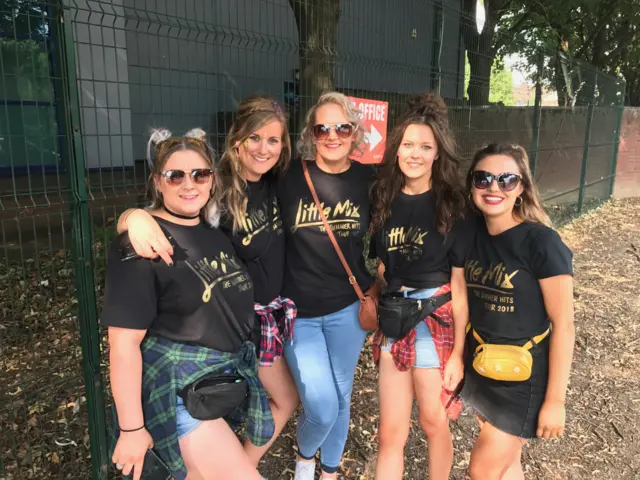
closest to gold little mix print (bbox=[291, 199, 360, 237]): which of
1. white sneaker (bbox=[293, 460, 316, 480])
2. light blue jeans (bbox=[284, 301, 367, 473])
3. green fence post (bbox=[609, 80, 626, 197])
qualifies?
light blue jeans (bbox=[284, 301, 367, 473])

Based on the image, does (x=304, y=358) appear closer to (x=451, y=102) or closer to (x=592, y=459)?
(x=592, y=459)

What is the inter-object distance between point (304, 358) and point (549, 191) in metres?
8.10

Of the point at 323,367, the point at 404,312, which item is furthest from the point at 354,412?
the point at 404,312

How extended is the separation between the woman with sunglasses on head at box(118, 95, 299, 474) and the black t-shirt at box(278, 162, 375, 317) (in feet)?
0.17

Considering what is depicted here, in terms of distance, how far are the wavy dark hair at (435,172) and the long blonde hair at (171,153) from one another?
807mm

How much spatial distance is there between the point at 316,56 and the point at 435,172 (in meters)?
2.13

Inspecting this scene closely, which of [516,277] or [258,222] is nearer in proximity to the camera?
[516,277]

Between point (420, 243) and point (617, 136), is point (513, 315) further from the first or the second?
point (617, 136)

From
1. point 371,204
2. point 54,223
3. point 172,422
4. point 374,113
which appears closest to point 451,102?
point 374,113

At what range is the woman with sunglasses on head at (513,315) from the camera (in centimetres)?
212

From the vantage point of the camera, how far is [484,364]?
2229 mm

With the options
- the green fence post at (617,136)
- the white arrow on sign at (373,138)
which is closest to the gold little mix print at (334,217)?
the white arrow on sign at (373,138)

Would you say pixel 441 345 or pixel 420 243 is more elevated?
pixel 420 243

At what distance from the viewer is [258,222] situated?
240 centimetres
